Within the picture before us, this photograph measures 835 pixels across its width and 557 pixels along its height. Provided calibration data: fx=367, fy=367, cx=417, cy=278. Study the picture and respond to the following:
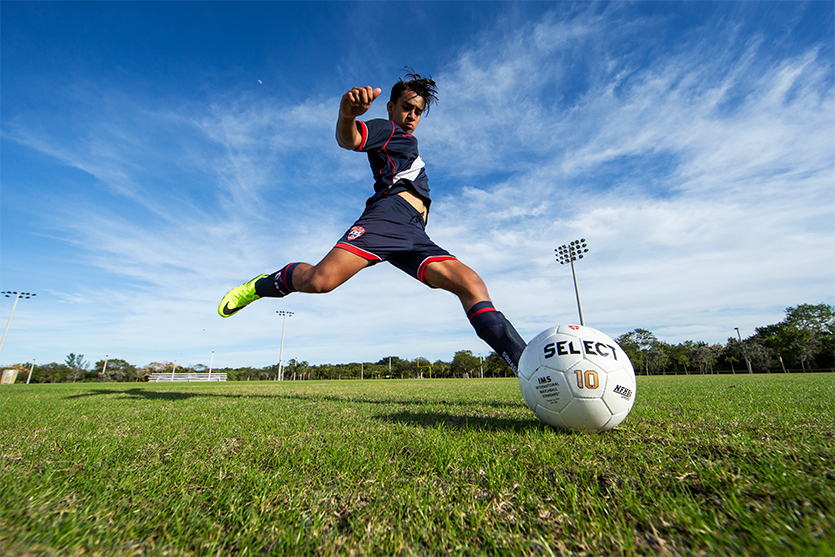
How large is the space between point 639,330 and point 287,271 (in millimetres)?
82511

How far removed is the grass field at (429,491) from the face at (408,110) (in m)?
3.48

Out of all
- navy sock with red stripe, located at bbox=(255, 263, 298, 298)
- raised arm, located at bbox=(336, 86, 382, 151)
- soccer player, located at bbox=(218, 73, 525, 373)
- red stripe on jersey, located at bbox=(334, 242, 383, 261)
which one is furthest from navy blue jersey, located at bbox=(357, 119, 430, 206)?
navy sock with red stripe, located at bbox=(255, 263, 298, 298)

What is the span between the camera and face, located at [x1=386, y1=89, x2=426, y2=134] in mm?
4352

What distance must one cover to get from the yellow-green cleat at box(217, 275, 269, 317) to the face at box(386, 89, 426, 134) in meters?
2.51

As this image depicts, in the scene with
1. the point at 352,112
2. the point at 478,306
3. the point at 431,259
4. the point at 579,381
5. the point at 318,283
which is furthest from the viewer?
the point at 431,259

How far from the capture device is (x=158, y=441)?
7.29ft

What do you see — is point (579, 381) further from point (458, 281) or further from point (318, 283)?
point (318, 283)

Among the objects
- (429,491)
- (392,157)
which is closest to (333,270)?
(392,157)

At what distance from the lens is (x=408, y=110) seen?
435 cm

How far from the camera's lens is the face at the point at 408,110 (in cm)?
435

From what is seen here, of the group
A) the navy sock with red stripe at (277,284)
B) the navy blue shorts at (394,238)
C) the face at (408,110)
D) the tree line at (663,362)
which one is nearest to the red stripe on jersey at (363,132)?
the navy blue shorts at (394,238)

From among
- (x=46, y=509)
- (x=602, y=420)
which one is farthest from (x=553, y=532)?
(x=46, y=509)

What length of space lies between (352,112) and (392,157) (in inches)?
29.9

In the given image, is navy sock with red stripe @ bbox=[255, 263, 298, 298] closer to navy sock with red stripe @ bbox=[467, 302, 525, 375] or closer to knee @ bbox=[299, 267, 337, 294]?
knee @ bbox=[299, 267, 337, 294]
